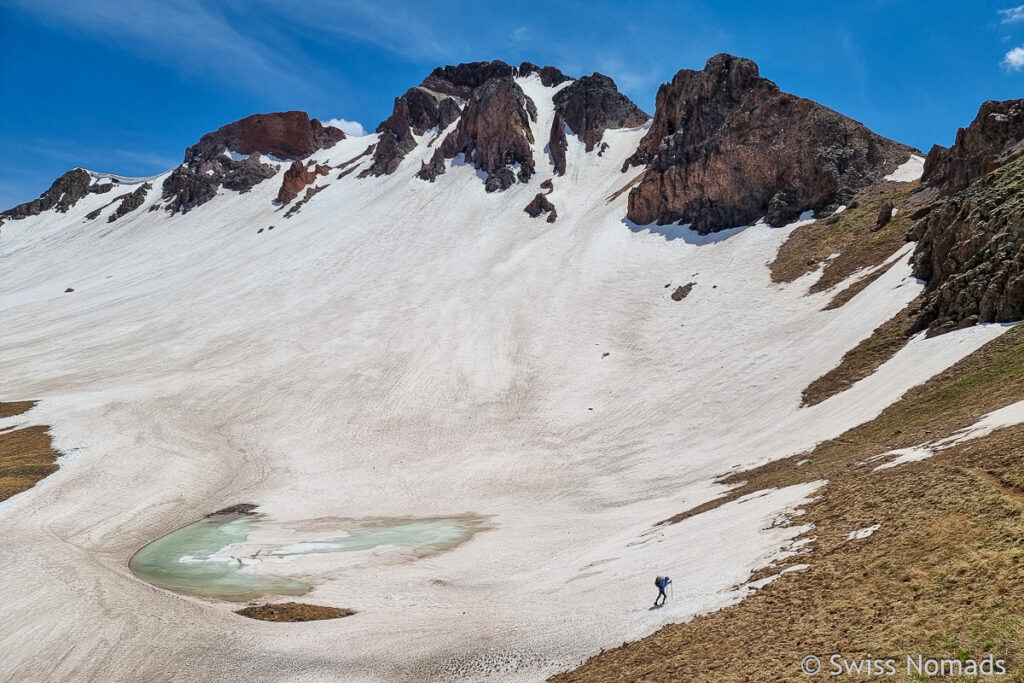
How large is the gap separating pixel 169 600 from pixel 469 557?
483 inches

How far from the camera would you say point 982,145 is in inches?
1761

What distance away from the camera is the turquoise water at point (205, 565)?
23.6 m

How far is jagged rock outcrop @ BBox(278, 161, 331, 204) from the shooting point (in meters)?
130

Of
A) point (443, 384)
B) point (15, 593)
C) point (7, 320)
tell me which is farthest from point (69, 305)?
point (15, 593)

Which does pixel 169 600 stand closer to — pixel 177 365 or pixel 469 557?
pixel 469 557

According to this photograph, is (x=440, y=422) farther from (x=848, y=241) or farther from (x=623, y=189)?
(x=623, y=189)

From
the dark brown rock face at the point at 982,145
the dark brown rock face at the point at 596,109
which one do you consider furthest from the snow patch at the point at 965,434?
the dark brown rock face at the point at 596,109

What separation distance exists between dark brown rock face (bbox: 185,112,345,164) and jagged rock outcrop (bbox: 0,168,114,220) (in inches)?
1352

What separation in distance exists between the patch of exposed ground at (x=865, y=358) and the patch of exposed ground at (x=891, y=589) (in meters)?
13.8

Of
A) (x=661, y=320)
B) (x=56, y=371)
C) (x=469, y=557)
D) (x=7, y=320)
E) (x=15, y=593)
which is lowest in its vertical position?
(x=469, y=557)

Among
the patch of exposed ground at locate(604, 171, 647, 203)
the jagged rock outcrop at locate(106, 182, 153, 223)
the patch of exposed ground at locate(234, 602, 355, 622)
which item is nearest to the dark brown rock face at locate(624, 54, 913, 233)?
the patch of exposed ground at locate(604, 171, 647, 203)

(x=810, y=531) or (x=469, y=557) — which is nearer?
(x=810, y=531)

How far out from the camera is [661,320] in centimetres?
5516

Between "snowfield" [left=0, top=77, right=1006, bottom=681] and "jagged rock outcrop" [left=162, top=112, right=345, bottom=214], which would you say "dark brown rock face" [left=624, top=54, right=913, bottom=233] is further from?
"jagged rock outcrop" [left=162, top=112, right=345, bottom=214]
